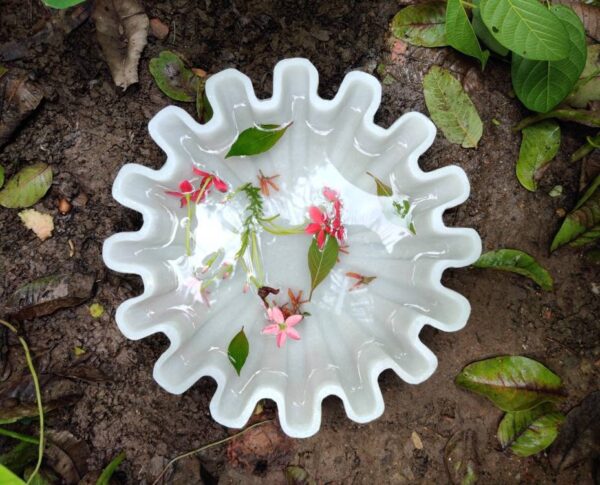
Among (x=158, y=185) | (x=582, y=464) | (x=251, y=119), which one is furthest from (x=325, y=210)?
(x=582, y=464)

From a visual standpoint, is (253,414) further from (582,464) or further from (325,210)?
(582,464)

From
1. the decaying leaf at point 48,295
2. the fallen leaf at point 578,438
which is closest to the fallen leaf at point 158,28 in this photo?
the decaying leaf at point 48,295

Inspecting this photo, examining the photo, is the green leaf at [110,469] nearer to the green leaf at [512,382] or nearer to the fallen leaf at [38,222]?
the fallen leaf at [38,222]

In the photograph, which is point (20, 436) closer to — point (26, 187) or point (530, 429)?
point (26, 187)

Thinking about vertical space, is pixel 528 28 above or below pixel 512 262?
above

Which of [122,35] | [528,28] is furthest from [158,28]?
[528,28]

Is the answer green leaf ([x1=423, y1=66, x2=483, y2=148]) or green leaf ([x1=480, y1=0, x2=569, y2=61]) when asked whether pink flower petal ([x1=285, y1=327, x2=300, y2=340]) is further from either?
green leaf ([x1=480, y1=0, x2=569, y2=61])

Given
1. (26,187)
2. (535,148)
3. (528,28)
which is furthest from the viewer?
(535,148)

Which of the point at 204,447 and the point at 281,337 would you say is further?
the point at 204,447
